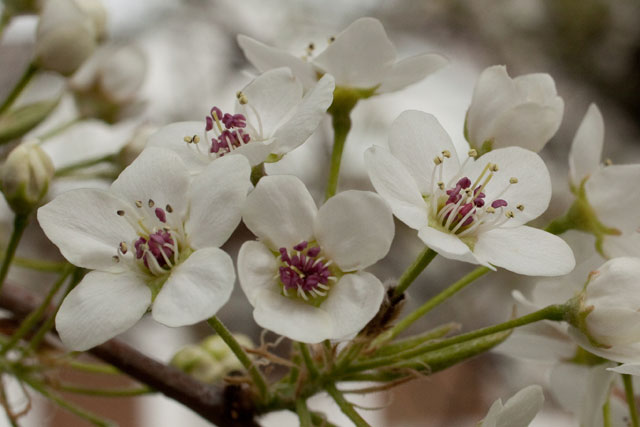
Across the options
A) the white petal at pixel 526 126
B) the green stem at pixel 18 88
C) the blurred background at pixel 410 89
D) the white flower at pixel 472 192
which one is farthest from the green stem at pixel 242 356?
the blurred background at pixel 410 89

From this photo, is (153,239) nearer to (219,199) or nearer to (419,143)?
(219,199)

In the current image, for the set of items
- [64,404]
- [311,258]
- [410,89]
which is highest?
[311,258]

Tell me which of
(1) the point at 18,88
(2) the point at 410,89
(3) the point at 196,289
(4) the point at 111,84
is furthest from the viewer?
(2) the point at 410,89

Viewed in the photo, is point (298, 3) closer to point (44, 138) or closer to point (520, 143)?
point (44, 138)

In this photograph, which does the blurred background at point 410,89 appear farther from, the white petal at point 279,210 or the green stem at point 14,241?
the white petal at point 279,210

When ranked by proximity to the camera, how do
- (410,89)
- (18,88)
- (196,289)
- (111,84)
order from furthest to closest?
(410,89), (111,84), (18,88), (196,289)

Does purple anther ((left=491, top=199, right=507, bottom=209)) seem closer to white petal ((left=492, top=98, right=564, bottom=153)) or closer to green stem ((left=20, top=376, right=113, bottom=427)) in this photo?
white petal ((left=492, top=98, right=564, bottom=153))

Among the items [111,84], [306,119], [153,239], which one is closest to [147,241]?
[153,239]
